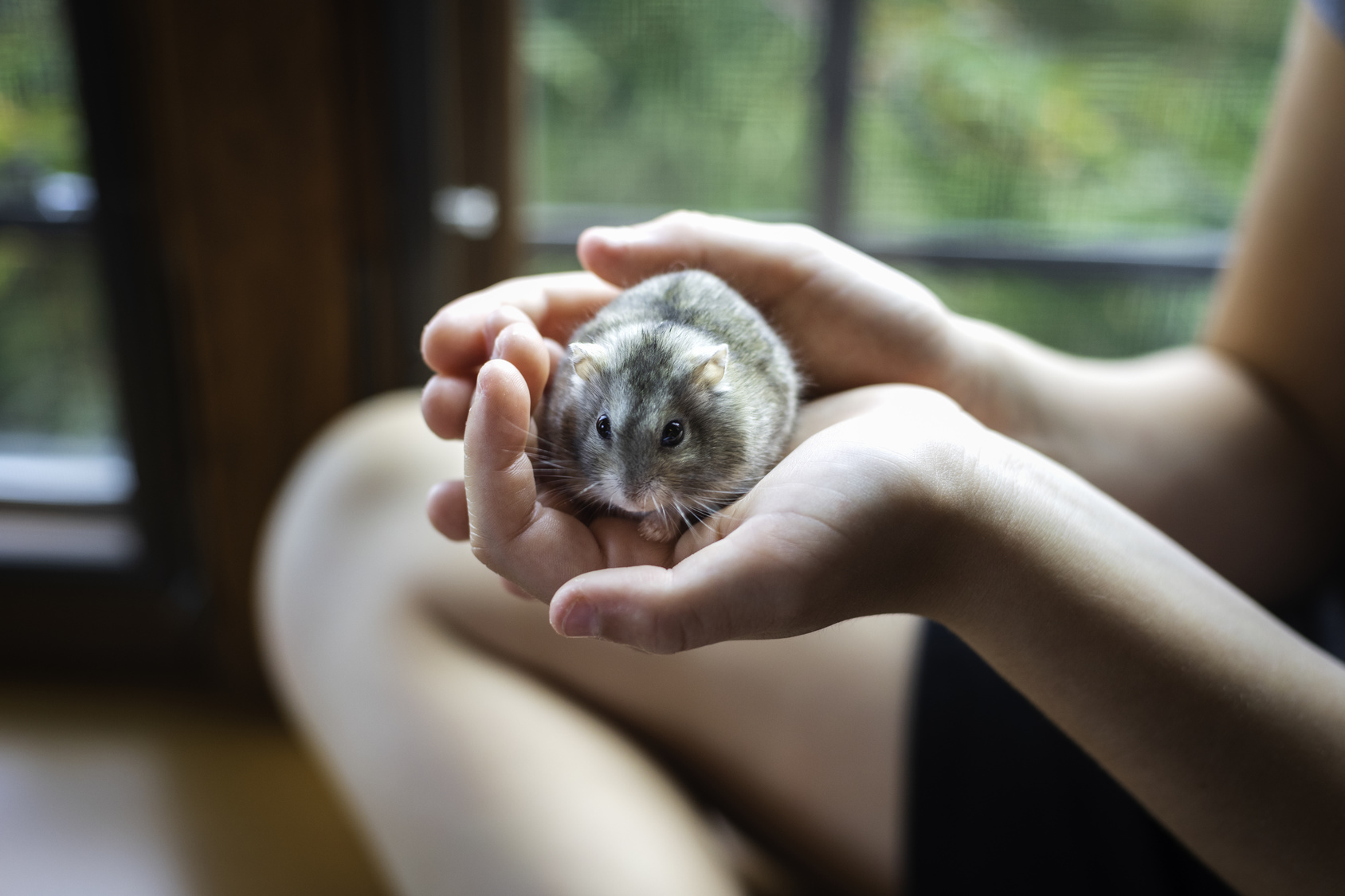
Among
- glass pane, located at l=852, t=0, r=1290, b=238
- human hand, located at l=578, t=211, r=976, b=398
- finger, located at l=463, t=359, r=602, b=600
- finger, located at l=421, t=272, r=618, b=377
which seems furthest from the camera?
glass pane, located at l=852, t=0, r=1290, b=238

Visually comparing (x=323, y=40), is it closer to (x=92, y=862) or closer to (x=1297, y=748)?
(x=92, y=862)

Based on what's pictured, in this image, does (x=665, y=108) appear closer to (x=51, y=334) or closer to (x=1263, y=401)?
(x=1263, y=401)

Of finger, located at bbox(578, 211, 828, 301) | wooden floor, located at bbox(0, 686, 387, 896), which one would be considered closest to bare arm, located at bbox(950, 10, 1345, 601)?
finger, located at bbox(578, 211, 828, 301)

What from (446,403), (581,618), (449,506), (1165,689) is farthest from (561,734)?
(1165,689)

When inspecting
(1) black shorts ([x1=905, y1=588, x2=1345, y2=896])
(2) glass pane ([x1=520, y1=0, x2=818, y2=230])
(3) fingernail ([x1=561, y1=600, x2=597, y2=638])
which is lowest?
(1) black shorts ([x1=905, y1=588, x2=1345, y2=896])

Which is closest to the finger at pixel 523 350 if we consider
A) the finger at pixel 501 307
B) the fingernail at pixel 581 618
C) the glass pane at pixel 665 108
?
the finger at pixel 501 307

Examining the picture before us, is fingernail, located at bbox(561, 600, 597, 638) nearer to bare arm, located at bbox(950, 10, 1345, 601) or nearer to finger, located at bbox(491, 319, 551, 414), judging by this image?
finger, located at bbox(491, 319, 551, 414)

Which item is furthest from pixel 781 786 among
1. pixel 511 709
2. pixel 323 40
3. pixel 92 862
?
pixel 323 40
